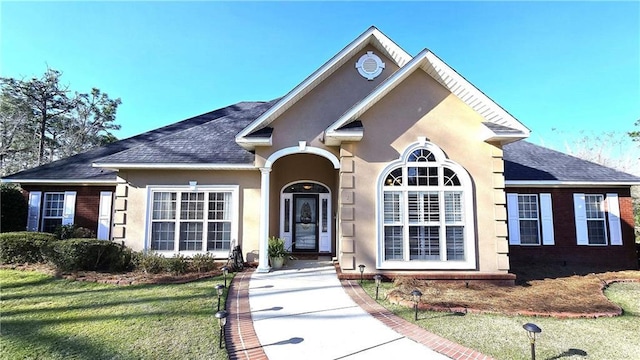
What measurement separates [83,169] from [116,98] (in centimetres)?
2409

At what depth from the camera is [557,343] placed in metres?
5.05

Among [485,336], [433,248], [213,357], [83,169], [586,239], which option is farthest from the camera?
[83,169]

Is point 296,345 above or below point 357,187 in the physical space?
below

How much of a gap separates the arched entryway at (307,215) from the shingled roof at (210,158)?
8.56 ft

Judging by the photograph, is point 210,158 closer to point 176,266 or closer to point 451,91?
point 176,266

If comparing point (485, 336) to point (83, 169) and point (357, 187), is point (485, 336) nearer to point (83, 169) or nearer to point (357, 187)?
point (357, 187)

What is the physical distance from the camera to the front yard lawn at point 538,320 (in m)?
4.85

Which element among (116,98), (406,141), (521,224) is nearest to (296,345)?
(406,141)

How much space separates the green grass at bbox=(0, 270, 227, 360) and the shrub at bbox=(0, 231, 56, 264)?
5.38 feet

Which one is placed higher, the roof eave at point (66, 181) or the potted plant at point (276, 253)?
the roof eave at point (66, 181)

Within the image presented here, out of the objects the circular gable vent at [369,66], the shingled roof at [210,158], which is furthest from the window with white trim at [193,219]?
the circular gable vent at [369,66]

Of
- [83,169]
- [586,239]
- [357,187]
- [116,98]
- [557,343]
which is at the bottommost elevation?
[557,343]

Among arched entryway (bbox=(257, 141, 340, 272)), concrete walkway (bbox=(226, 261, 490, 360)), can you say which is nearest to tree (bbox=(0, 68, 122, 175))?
arched entryway (bbox=(257, 141, 340, 272))

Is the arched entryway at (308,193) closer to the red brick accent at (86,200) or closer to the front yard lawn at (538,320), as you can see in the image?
the front yard lawn at (538,320)
